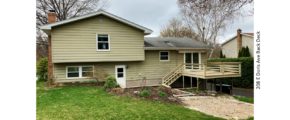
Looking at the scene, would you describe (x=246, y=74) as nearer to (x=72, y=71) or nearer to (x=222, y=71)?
(x=222, y=71)

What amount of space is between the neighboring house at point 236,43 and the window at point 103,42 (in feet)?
54.8

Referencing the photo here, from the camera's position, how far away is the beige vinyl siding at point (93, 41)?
14.4m

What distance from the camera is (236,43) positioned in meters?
29.4

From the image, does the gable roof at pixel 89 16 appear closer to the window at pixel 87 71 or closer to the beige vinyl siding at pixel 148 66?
the beige vinyl siding at pixel 148 66

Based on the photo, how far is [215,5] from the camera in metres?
8.26

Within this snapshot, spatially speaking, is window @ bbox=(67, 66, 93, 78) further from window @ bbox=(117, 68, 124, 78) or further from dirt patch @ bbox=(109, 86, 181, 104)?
dirt patch @ bbox=(109, 86, 181, 104)

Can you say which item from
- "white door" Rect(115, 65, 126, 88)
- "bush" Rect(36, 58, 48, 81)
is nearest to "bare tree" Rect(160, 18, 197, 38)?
"white door" Rect(115, 65, 126, 88)

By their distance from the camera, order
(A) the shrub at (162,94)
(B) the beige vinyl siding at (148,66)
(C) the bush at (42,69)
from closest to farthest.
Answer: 1. (A) the shrub at (162,94)
2. (B) the beige vinyl siding at (148,66)
3. (C) the bush at (42,69)

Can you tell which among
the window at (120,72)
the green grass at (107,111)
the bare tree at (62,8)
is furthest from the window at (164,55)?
the bare tree at (62,8)

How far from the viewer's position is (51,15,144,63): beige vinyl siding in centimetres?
1436

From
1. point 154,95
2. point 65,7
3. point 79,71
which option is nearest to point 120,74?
point 79,71

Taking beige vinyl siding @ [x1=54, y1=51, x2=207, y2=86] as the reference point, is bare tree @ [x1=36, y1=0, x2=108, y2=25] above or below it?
above

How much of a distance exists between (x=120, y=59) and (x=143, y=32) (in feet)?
8.85
